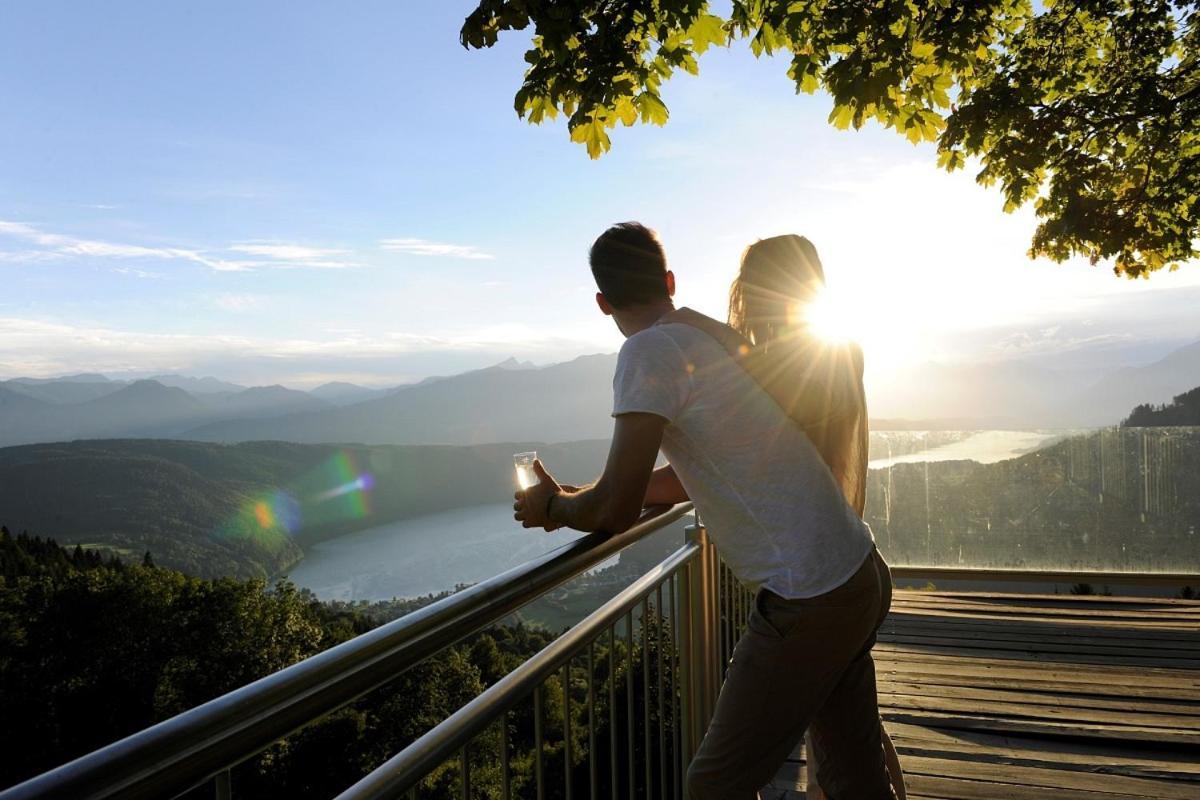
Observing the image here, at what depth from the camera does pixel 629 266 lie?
5.83 ft

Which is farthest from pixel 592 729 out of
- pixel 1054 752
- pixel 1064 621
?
pixel 1064 621

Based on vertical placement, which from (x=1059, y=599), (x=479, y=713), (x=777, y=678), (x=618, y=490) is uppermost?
(x=618, y=490)

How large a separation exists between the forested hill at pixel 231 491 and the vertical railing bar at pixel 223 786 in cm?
8356

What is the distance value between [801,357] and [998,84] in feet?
19.1

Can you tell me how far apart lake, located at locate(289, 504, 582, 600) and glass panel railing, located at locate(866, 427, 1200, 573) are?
79.8 meters

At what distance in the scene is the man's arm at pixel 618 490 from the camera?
159 centimetres

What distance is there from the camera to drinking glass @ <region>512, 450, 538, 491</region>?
2.03m

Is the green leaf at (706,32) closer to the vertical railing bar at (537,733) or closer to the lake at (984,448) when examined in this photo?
the vertical railing bar at (537,733)

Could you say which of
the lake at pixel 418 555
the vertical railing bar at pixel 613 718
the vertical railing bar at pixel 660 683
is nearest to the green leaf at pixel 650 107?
the vertical railing bar at pixel 660 683

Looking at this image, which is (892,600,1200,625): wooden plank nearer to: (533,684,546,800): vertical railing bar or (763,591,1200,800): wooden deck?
(763,591,1200,800): wooden deck

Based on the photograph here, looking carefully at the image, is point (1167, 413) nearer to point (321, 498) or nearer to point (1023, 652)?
point (1023, 652)

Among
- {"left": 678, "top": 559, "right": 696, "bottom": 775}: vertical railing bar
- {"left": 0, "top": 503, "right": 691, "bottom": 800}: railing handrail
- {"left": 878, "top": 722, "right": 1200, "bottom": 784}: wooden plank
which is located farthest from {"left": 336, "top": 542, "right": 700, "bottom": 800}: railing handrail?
{"left": 878, "top": 722, "right": 1200, "bottom": 784}: wooden plank

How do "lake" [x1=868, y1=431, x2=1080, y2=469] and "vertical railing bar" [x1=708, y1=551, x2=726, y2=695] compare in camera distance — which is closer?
"vertical railing bar" [x1=708, y1=551, x2=726, y2=695]

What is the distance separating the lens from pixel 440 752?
1072 mm
